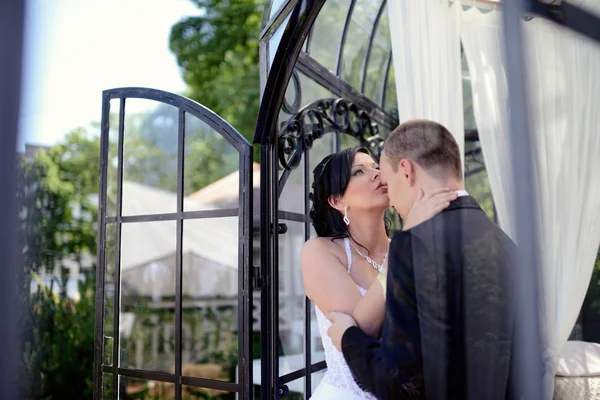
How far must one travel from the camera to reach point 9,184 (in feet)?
3.16

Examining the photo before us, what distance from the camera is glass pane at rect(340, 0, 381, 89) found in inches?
139

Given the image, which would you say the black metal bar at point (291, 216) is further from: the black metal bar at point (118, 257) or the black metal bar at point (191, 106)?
the black metal bar at point (118, 257)

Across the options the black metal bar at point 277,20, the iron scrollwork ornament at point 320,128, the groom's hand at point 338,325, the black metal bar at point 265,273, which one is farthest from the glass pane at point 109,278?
the groom's hand at point 338,325

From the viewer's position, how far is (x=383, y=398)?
142cm

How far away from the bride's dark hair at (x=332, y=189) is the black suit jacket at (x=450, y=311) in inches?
23.1

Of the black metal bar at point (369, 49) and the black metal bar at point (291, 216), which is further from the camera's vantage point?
the black metal bar at point (369, 49)

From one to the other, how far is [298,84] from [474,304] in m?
1.93

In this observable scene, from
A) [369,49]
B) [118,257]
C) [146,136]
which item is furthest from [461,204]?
[146,136]

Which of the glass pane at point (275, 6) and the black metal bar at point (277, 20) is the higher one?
the glass pane at point (275, 6)

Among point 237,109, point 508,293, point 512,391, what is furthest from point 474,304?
point 237,109

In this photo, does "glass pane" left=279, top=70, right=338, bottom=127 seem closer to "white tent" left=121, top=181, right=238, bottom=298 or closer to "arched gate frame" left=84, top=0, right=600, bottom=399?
"arched gate frame" left=84, top=0, right=600, bottom=399

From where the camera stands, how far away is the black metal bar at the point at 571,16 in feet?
3.41

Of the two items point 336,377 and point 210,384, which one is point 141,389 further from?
point 336,377

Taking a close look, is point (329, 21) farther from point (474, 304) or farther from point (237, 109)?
point (237, 109)
